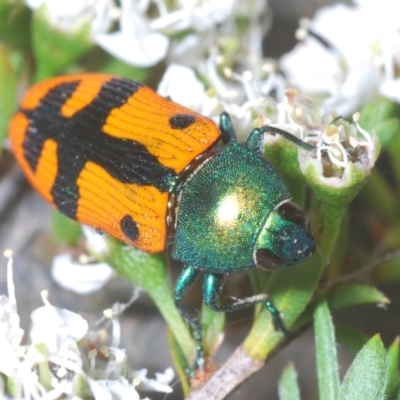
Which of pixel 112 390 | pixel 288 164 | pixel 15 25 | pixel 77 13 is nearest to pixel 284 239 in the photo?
pixel 288 164

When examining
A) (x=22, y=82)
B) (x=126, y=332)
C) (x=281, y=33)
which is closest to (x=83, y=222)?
(x=126, y=332)

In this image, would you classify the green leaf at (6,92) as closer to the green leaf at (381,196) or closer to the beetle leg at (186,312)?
the beetle leg at (186,312)

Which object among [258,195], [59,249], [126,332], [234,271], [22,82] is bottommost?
[126,332]

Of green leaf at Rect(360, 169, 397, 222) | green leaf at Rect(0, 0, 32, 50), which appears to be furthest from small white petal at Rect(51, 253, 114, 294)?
green leaf at Rect(360, 169, 397, 222)

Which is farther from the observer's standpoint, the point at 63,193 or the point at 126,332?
the point at 126,332

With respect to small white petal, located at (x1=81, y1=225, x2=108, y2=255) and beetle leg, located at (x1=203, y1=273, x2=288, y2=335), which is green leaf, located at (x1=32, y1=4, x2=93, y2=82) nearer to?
small white petal, located at (x1=81, y1=225, x2=108, y2=255)

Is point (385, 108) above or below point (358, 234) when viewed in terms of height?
above

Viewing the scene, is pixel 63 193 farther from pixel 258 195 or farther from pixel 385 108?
pixel 385 108

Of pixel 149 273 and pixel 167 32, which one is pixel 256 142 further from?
pixel 167 32
